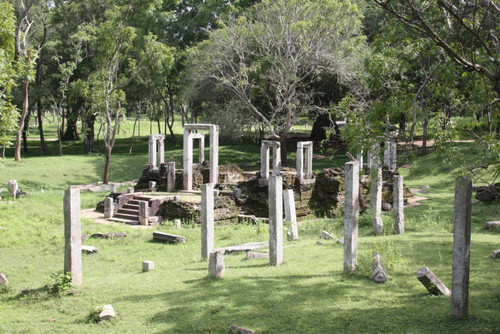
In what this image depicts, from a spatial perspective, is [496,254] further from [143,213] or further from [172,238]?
[143,213]

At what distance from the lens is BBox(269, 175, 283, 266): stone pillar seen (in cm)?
977

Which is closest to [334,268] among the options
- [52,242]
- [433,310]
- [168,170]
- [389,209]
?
[433,310]

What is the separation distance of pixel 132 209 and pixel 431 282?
14271mm

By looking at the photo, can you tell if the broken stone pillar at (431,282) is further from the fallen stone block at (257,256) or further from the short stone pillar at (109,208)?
the short stone pillar at (109,208)

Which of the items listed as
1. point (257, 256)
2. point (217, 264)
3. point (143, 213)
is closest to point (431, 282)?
point (217, 264)

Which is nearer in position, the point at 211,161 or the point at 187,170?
the point at 211,161

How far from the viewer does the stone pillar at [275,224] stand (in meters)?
9.77

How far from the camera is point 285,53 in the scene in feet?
90.5

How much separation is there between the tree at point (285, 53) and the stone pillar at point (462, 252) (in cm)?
2037

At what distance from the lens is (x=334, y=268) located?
30.2ft

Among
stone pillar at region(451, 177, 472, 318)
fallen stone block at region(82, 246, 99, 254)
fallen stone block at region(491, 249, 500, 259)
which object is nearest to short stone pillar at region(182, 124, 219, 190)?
fallen stone block at region(82, 246, 99, 254)

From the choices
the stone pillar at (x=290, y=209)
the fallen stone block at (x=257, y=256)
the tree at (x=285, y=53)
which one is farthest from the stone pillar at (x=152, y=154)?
the fallen stone block at (x=257, y=256)

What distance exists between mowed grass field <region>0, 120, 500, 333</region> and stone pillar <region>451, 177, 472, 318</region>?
0.70ft

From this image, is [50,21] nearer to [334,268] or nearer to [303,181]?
[303,181]
